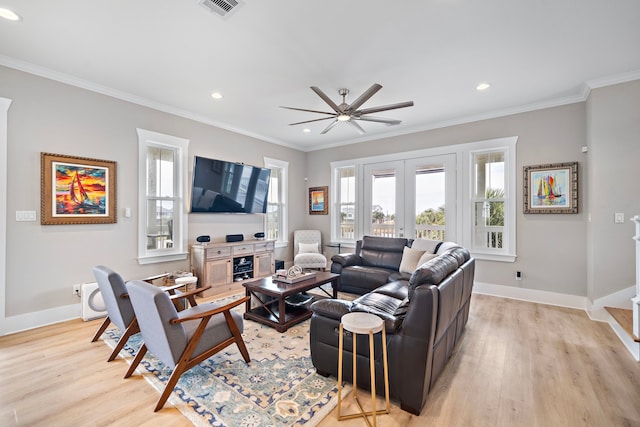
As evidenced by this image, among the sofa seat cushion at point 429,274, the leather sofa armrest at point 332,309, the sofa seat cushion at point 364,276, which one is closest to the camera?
the sofa seat cushion at point 429,274

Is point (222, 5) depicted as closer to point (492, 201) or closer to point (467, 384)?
point (467, 384)

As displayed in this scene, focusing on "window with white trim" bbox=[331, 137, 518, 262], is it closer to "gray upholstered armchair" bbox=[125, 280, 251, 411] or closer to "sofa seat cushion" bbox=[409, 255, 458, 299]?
"sofa seat cushion" bbox=[409, 255, 458, 299]

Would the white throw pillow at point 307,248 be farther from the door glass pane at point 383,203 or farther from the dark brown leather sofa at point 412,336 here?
the dark brown leather sofa at point 412,336

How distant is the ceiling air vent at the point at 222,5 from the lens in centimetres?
214

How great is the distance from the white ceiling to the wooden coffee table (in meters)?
2.50

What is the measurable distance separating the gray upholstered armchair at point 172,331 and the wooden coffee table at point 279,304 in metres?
0.85

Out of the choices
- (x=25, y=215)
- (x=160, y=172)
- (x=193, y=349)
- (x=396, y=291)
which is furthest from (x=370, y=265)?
(x=25, y=215)

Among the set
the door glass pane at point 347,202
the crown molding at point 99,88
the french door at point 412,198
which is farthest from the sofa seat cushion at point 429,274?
the crown molding at point 99,88

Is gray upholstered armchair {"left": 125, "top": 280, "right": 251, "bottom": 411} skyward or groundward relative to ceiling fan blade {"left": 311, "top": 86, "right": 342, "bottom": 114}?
groundward

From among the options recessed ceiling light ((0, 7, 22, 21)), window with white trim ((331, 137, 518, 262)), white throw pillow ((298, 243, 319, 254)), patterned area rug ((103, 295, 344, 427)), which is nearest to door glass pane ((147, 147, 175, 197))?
recessed ceiling light ((0, 7, 22, 21))

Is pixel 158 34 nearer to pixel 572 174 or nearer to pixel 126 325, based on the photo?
pixel 126 325

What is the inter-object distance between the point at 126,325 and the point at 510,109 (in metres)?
5.69

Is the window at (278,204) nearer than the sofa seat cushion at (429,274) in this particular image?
No

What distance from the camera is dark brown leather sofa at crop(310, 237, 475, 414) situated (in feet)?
5.86
